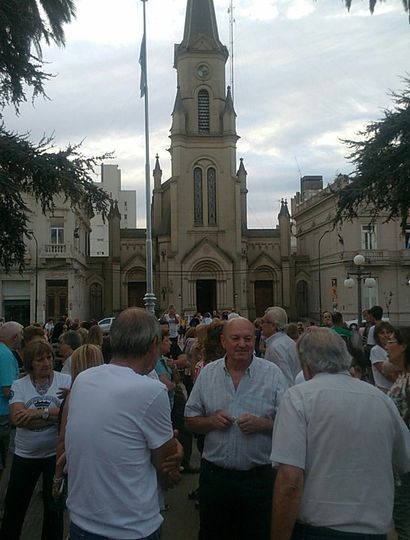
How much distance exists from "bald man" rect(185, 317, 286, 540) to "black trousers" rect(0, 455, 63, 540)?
133 cm

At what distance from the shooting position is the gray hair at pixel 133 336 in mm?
3106

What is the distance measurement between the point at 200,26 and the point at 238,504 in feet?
167

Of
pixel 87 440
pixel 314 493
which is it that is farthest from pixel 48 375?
pixel 314 493

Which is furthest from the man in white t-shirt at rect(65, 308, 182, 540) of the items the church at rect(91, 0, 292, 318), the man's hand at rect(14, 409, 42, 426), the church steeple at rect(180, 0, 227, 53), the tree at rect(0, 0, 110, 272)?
the church steeple at rect(180, 0, 227, 53)

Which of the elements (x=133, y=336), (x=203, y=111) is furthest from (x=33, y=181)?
(x=203, y=111)

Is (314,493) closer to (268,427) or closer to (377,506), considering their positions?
(377,506)

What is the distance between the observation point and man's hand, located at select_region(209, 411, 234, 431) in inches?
163

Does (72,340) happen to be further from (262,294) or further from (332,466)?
(262,294)

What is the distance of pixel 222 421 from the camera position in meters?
4.13

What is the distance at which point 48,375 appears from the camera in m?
5.16

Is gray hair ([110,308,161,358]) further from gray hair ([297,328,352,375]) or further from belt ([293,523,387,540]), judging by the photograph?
belt ([293,523,387,540])

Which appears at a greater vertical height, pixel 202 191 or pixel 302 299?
pixel 202 191

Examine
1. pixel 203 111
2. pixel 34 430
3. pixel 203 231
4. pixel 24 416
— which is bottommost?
pixel 34 430

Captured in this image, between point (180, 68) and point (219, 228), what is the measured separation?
13.4 meters
